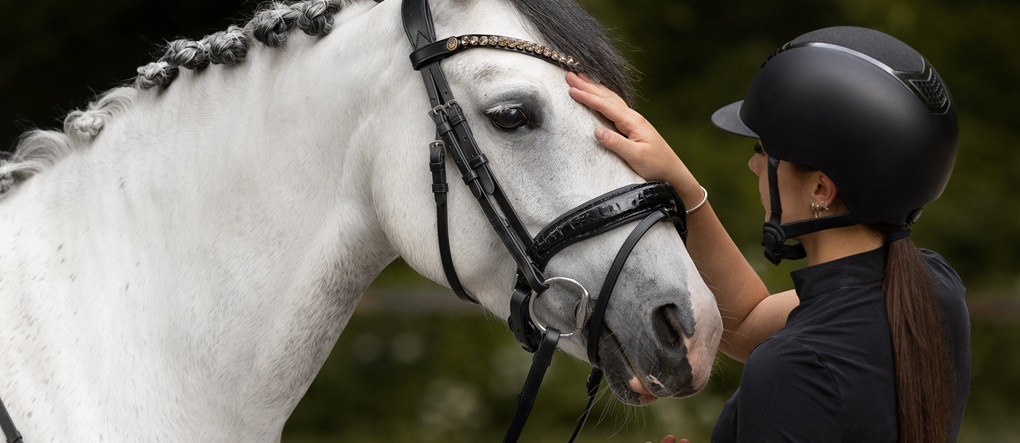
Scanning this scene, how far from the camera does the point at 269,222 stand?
2.50m

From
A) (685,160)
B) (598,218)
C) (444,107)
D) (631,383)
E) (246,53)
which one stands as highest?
(246,53)

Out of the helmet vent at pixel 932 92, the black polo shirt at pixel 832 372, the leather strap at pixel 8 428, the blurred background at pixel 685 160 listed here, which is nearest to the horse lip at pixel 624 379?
the black polo shirt at pixel 832 372

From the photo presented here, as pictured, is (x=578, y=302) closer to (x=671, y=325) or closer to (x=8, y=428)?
(x=671, y=325)

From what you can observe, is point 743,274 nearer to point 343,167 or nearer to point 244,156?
point 343,167

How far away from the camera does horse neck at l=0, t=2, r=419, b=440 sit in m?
2.46

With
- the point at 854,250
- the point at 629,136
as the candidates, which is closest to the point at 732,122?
the point at 629,136

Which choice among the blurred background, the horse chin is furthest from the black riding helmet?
the blurred background

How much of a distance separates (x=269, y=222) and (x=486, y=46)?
715 millimetres

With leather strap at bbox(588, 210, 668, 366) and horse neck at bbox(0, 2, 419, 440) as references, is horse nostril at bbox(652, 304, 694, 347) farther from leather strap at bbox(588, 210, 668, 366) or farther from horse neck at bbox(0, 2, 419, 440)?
horse neck at bbox(0, 2, 419, 440)

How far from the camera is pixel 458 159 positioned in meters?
2.36

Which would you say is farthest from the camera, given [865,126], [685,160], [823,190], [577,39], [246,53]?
[685,160]

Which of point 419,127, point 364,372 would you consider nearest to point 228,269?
point 419,127

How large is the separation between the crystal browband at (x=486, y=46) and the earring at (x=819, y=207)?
67 cm

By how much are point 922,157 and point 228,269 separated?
1.66 meters
